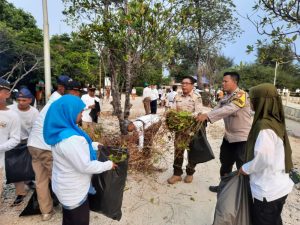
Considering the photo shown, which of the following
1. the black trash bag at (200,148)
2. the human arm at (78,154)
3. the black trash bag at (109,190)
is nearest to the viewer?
the human arm at (78,154)

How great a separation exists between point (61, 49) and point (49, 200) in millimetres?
17206

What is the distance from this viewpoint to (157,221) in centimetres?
326

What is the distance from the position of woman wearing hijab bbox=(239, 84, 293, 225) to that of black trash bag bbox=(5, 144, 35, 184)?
2746 millimetres

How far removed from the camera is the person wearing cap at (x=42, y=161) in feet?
10.0

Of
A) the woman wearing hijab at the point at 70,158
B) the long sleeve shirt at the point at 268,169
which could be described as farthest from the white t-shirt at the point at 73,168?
the long sleeve shirt at the point at 268,169

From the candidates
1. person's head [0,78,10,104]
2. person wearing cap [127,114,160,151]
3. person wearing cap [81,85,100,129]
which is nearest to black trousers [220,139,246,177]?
person wearing cap [127,114,160,151]

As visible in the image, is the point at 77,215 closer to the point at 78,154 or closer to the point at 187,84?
the point at 78,154

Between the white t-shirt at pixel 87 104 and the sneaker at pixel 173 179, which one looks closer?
the sneaker at pixel 173 179

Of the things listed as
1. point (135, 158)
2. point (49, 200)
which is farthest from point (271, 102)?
point (49, 200)

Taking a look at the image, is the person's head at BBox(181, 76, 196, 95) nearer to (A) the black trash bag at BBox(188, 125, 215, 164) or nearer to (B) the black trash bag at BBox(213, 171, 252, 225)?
(A) the black trash bag at BBox(188, 125, 215, 164)

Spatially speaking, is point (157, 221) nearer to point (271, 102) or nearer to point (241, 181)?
point (241, 181)

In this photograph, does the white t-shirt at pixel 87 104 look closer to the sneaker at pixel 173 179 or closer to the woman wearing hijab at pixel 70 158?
the sneaker at pixel 173 179

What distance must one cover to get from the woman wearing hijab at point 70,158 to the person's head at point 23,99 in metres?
1.68

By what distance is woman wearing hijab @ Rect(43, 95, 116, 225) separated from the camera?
1.92 metres
